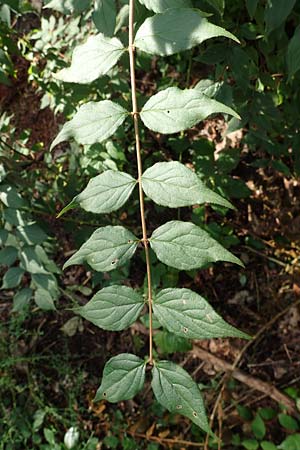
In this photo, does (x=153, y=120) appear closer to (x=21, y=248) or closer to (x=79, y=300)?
(x=21, y=248)

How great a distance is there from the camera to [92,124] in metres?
0.97

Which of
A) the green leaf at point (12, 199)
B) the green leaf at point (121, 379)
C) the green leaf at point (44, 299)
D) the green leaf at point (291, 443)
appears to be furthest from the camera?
the green leaf at point (291, 443)

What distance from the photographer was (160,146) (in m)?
2.41

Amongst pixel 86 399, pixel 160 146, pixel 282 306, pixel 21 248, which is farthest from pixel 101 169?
pixel 86 399

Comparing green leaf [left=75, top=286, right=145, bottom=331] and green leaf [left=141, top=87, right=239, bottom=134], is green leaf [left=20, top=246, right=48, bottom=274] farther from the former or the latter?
green leaf [left=141, top=87, right=239, bottom=134]

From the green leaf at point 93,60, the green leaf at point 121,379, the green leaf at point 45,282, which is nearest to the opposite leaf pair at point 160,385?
the green leaf at point 121,379

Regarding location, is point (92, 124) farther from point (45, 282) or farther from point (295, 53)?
point (45, 282)

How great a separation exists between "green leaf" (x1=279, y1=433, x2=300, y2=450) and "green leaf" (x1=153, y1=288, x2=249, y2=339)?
1621 millimetres

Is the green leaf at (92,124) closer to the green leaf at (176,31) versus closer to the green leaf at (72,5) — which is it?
the green leaf at (176,31)

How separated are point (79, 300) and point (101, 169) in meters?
0.86

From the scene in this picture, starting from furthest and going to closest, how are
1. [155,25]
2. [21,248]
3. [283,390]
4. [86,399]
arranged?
[86,399] → [283,390] → [21,248] → [155,25]

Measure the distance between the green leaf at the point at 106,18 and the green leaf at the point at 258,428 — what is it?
193 centimetres

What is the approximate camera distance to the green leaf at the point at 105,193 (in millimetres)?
925

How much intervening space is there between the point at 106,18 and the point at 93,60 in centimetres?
14
